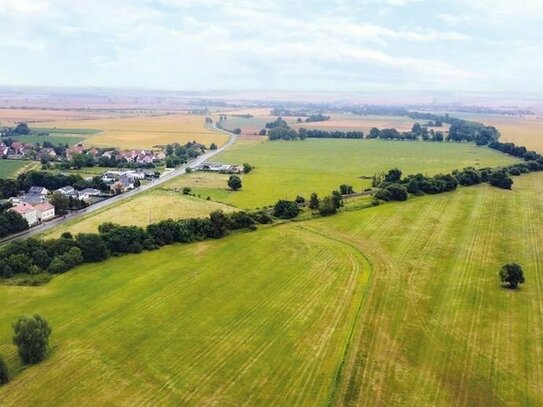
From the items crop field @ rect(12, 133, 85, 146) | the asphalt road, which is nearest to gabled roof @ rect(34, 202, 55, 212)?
the asphalt road

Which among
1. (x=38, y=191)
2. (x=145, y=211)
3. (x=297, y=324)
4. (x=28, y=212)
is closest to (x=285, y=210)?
(x=145, y=211)

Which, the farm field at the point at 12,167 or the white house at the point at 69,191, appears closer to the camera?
the white house at the point at 69,191

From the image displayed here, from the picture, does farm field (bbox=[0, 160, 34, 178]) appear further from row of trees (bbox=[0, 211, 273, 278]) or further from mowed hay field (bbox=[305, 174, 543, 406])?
mowed hay field (bbox=[305, 174, 543, 406])

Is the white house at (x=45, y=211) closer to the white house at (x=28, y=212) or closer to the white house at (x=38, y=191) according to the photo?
the white house at (x=28, y=212)

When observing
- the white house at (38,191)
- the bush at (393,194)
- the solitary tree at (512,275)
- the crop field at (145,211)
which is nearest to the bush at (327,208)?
the bush at (393,194)

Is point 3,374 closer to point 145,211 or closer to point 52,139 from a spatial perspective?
point 145,211

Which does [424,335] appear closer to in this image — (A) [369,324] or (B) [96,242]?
(A) [369,324]
